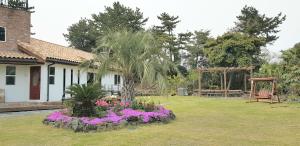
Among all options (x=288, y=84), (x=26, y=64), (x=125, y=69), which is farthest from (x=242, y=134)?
(x=288, y=84)

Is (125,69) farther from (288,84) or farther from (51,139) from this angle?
(288,84)

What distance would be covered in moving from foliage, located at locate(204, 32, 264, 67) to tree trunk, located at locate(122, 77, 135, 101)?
75.1 ft

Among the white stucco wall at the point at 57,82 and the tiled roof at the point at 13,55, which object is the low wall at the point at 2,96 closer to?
the tiled roof at the point at 13,55

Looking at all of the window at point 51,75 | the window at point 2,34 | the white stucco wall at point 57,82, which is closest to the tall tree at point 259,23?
the white stucco wall at point 57,82

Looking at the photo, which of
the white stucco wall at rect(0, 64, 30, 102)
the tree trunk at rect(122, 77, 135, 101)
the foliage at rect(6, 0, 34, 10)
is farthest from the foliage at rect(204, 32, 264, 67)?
the tree trunk at rect(122, 77, 135, 101)

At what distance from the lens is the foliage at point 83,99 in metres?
12.1

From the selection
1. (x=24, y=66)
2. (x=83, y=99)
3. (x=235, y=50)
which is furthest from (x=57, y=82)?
(x=235, y=50)

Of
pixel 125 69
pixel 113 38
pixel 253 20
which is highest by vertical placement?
pixel 253 20

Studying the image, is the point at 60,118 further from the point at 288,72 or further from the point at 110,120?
the point at 288,72

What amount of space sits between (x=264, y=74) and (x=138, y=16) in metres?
22.3

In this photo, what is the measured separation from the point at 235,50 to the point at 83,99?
26.7 metres

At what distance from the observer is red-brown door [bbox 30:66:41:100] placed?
21.7 meters

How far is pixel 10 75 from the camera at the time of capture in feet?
69.9

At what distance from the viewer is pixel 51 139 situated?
9477 mm
